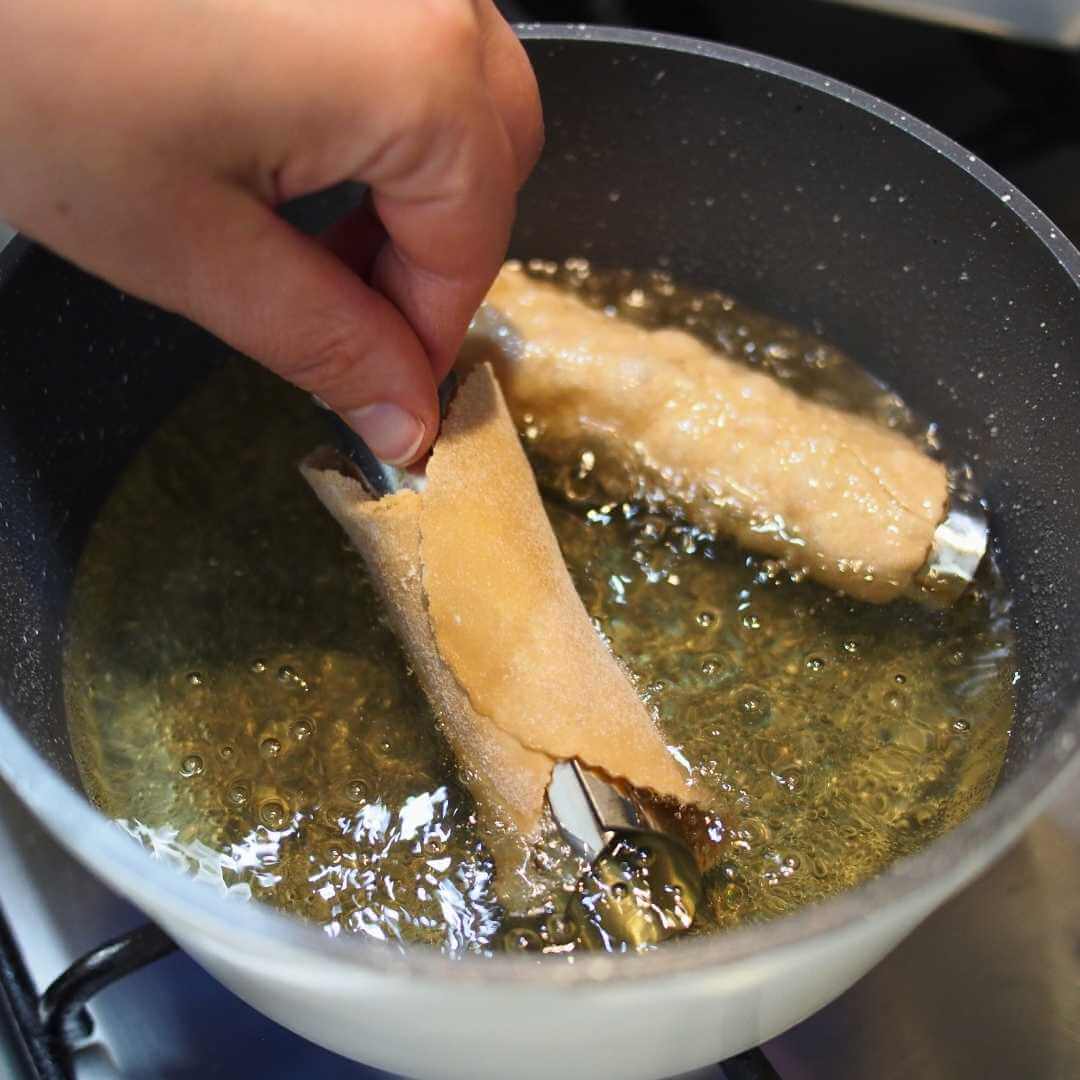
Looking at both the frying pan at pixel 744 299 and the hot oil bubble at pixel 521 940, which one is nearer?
the frying pan at pixel 744 299

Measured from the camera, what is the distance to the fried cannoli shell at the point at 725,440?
79cm

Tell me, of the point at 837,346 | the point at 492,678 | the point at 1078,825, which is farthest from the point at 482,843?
the point at 837,346

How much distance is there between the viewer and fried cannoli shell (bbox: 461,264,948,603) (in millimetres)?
788

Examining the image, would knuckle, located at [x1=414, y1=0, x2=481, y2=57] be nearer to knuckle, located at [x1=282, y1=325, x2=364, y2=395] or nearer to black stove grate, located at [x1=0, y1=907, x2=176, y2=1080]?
knuckle, located at [x1=282, y1=325, x2=364, y2=395]

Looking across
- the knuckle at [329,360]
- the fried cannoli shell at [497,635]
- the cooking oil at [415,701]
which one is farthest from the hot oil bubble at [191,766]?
the knuckle at [329,360]

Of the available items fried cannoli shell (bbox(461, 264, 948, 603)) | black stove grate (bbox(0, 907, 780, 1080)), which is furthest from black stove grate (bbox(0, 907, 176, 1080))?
fried cannoli shell (bbox(461, 264, 948, 603))

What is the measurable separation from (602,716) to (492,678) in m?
0.06

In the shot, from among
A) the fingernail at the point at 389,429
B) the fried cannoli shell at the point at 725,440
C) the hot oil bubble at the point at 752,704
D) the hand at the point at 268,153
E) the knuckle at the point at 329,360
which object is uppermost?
the hand at the point at 268,153

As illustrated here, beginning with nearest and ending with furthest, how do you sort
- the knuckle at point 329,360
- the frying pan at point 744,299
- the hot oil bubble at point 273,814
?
the frying pan at point 744,299 → the knuckle at point 329,360 → the hot oil bubble at point 273,814

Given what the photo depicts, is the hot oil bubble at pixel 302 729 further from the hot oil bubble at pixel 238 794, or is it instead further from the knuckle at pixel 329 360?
the knuckle at pixel 329 360

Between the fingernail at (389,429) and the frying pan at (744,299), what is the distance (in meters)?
0.21

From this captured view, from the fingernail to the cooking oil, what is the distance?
0.52ft

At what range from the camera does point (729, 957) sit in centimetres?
43

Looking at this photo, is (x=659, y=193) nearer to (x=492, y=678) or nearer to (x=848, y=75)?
(x=848, y=75)
